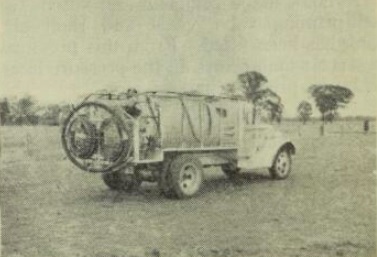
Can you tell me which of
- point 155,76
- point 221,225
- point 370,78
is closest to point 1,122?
point 155,76

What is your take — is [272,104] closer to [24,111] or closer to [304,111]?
[304,111]

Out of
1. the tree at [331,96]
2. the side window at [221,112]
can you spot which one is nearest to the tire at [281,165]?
the side window at [221,112]

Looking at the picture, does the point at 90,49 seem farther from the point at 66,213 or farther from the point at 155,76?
the point at 66,213

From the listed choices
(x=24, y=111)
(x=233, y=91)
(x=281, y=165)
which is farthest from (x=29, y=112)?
(x=281, y=165)

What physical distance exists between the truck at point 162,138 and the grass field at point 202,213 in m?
0.25

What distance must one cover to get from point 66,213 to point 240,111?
102 inches

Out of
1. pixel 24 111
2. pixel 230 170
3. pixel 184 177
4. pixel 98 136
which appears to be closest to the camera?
pixel 24 111

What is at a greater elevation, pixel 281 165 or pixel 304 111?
pixel 304 111

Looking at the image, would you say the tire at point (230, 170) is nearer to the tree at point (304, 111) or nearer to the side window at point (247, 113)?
the side window at point (247, 113)

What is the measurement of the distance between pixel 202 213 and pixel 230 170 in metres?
2.03

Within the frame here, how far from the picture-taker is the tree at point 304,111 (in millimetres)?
6845

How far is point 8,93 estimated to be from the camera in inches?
232

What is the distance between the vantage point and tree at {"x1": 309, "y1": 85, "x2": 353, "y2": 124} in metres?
6.51

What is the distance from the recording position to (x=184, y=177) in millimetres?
7324
